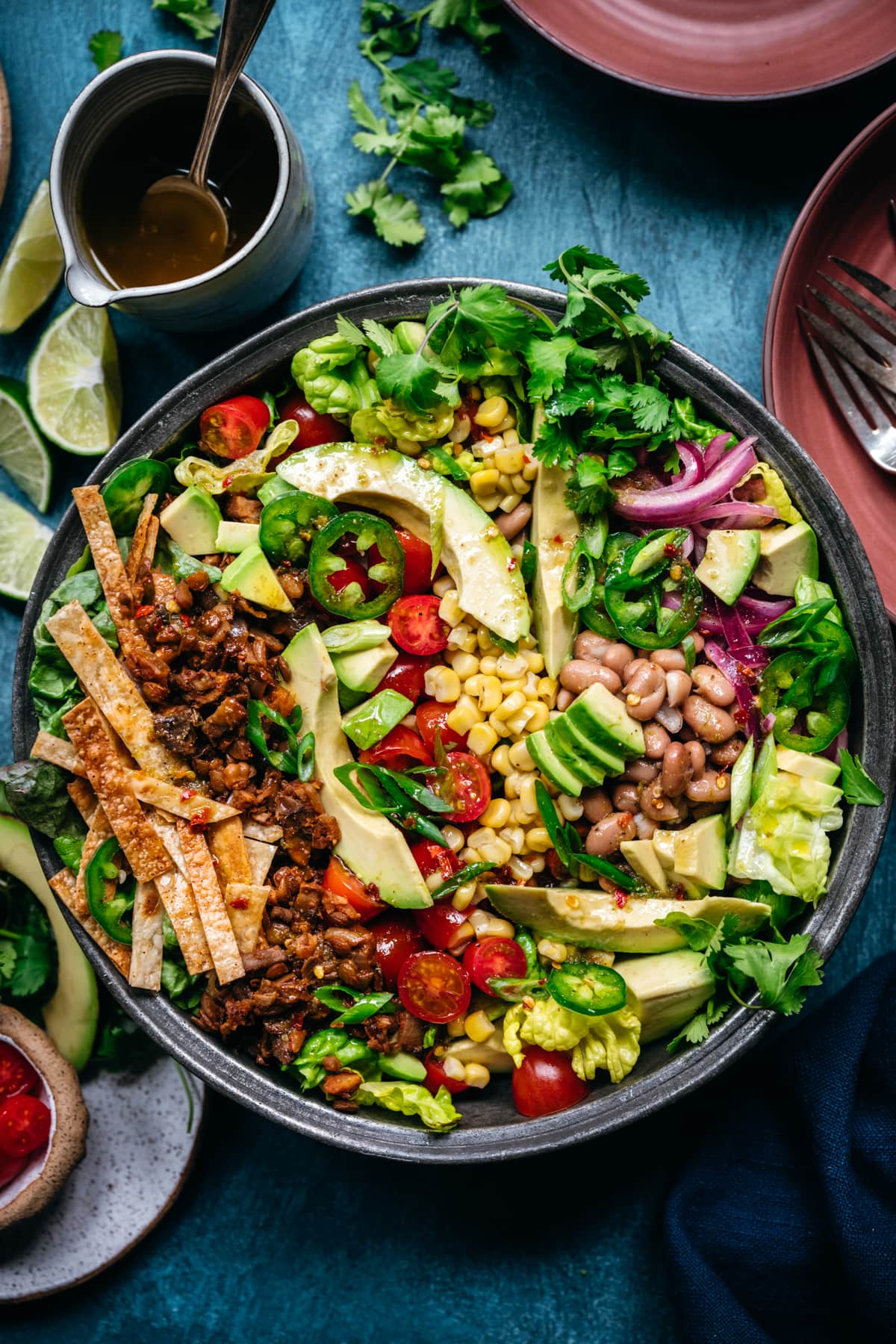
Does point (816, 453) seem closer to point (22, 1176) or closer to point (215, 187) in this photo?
point (215, 187)

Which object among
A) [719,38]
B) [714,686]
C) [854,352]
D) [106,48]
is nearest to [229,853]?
[714,686]

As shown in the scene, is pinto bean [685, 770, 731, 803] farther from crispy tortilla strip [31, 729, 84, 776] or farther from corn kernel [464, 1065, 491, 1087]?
crispy tortilla strip [31, 729, 84, 776]

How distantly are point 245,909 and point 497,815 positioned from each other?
2.74 feet

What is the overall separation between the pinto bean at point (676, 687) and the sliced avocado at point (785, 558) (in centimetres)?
41

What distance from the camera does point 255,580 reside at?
3082 millimetres

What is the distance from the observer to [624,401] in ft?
9.80

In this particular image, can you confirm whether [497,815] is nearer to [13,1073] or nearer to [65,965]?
[65,965]

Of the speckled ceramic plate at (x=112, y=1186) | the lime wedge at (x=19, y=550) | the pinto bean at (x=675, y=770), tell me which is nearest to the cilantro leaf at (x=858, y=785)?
the pinto bean at (x=675, y=770)

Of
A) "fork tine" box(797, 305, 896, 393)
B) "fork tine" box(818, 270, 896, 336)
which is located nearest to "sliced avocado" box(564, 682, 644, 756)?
"fork tine" box(797, 305, 896, 393)

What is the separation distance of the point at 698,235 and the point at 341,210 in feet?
4.44

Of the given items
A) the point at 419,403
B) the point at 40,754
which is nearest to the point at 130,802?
the point at 40,754

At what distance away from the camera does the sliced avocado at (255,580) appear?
3.07 metres

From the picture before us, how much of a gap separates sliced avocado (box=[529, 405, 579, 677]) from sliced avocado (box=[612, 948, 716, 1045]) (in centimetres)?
95

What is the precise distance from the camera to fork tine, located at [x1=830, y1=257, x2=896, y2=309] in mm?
3402
